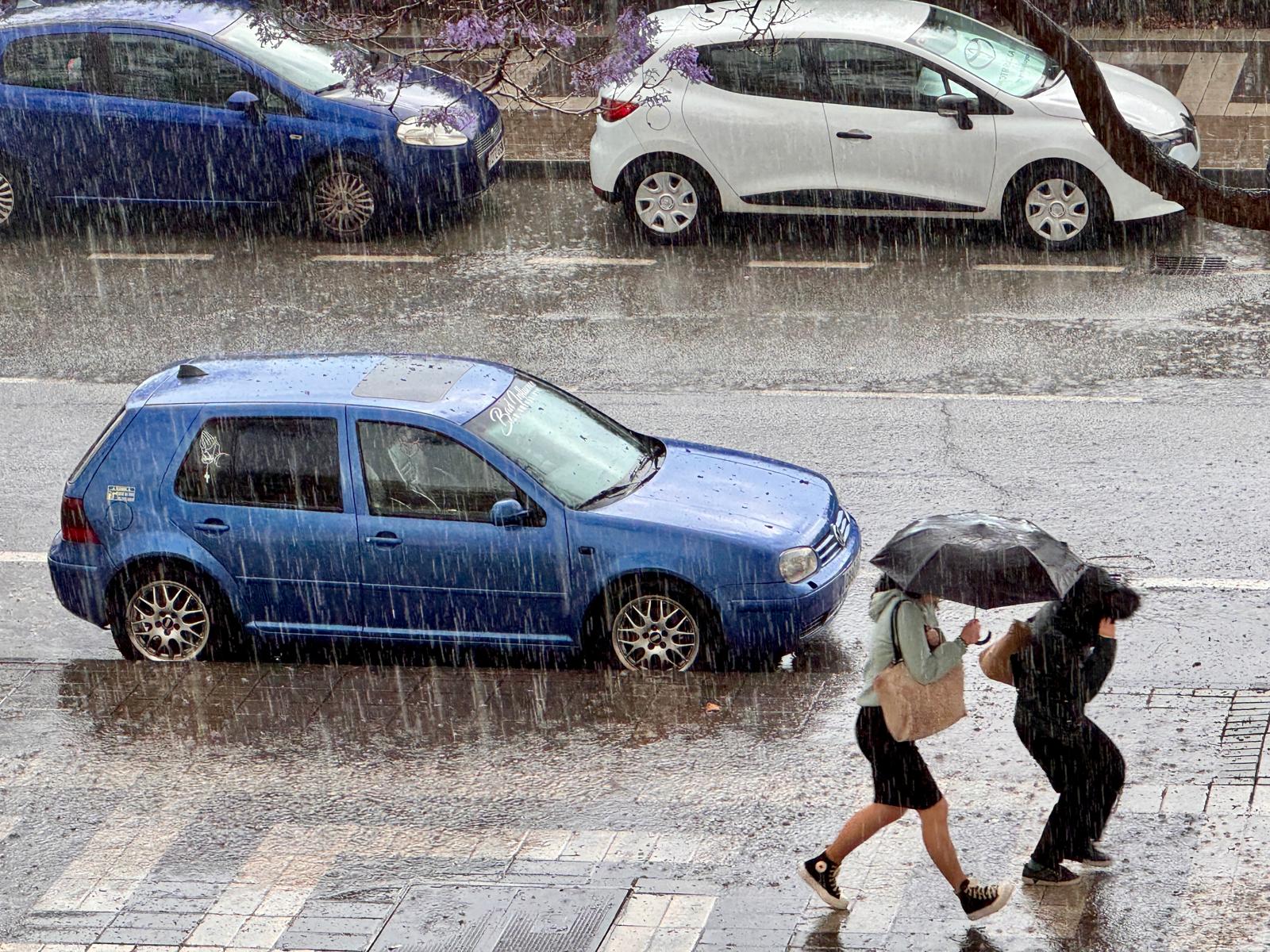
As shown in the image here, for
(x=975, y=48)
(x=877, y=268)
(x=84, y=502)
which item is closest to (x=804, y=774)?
(x=84, y=502)

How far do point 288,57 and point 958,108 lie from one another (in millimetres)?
5564

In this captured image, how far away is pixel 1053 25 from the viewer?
593 cm

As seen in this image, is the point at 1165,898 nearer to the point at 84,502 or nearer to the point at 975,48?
the point at 84,502

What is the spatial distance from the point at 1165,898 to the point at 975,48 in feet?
33.3

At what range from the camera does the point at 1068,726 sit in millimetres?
6531

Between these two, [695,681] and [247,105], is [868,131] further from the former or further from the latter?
A: [695,681]

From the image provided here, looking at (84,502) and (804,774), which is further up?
(84,502)

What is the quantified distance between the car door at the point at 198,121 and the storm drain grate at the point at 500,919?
33.3 ft

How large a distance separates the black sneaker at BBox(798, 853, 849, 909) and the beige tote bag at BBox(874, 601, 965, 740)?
0.51 meters

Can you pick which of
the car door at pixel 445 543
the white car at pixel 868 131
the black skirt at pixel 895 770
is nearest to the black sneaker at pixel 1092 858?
the black skirt at pixel 895 770

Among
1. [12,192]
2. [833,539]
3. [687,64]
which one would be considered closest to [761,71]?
[687,64]

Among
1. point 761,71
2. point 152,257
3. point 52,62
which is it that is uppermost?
point 52,62

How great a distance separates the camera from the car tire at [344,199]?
16.0 meters

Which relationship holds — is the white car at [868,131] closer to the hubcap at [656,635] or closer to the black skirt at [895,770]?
the hubcap at [656,635]
